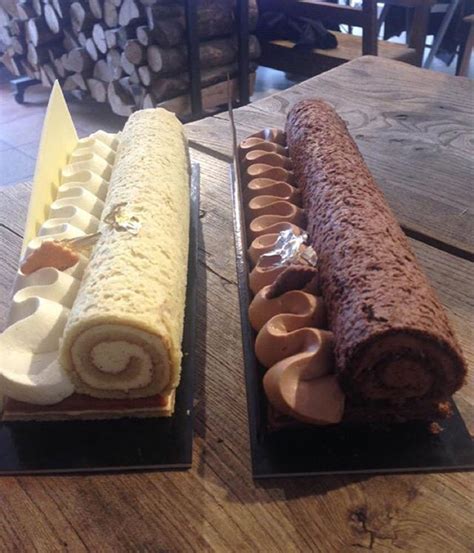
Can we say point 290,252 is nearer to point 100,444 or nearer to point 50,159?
point 100,444

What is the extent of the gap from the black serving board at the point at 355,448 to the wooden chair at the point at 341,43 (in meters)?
2.97

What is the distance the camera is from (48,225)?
1.36m

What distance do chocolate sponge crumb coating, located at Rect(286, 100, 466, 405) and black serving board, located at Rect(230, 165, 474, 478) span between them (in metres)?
0.07

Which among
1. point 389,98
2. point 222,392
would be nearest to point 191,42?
point 389,98

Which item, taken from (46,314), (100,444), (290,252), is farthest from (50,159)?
(100,444)

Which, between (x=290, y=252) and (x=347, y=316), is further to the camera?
(x=290, y=252)

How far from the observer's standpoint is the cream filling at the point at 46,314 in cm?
102

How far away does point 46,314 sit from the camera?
110 centimetres

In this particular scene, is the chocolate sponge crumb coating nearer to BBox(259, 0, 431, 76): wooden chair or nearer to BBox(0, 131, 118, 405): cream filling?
BBox(0, 131, 118, 405): cream filling

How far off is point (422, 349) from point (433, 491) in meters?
0.22

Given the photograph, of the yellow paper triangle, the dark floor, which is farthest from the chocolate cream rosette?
the dark floor

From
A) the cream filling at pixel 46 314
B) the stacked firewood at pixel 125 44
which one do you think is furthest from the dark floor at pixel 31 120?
the cream filling at pixel 46 314

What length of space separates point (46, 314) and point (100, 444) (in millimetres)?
260

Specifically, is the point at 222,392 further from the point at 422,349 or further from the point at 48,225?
the point at 48,225
